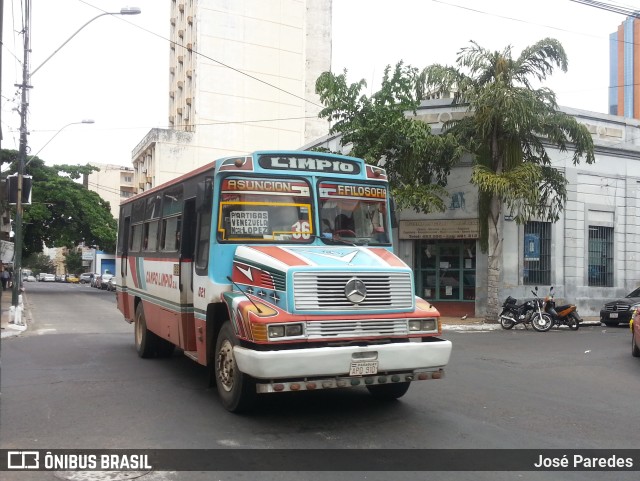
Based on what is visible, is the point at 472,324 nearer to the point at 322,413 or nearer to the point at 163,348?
the point at 163,348

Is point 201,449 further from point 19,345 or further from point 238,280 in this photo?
point 19,345

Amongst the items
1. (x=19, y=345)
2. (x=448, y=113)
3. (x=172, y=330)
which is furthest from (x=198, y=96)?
(x=172, y=330)

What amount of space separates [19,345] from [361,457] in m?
10.3

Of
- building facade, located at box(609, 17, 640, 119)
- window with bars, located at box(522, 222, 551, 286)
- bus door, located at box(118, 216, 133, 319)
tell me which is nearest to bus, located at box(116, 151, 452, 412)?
bus door, located at box(118, 216, 133, 319)

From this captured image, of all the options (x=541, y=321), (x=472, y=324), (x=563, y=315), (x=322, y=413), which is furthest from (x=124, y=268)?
(x=563, y=315)

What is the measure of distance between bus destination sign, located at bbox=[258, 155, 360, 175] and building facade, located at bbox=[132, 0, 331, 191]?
4197 cm

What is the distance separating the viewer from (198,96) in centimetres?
5028

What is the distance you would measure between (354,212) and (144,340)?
519 centimetres

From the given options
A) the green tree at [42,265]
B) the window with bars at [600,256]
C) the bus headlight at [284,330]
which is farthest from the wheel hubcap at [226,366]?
the green tree at [42,265]

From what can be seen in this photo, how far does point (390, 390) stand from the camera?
757cm

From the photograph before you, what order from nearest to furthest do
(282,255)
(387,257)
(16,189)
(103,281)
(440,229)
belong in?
1. (282,255)
2. (387,257)
3. (16,189)
4. (440,229)
5. (103,281)

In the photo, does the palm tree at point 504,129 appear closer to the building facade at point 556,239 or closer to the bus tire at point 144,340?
the building facade at point 556,239

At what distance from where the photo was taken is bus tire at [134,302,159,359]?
1082cm

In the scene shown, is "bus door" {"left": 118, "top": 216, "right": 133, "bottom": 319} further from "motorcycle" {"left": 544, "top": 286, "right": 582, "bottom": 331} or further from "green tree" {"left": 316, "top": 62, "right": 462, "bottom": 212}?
"motorcycle" {"left": 544, "top": 286, "right": 582, "bottom": 331}
